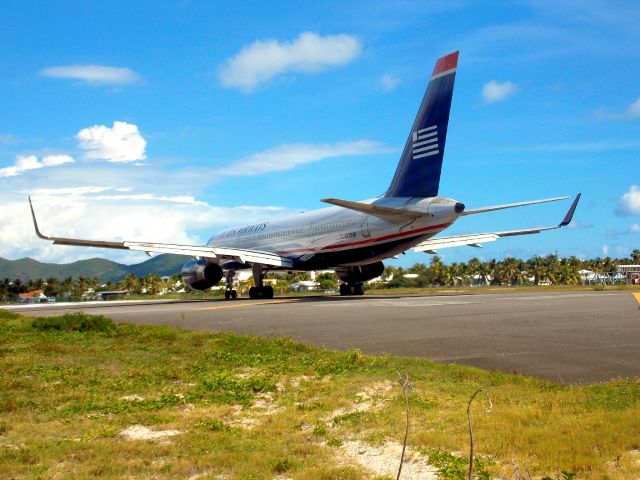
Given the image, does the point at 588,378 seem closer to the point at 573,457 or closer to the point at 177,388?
the point at 573,457

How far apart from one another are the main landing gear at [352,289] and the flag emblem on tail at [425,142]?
11.3m

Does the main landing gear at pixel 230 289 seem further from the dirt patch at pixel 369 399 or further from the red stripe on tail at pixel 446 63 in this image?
the dirt patch at pixel 369 399

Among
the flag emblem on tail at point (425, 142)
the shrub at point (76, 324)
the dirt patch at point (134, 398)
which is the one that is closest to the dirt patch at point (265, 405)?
the dirt patch at point (134, 398)

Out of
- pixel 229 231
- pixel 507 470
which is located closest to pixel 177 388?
pixel 507 470

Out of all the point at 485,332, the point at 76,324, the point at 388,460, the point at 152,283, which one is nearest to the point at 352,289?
the point at 76,324

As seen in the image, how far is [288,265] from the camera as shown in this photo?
3812 centimetres

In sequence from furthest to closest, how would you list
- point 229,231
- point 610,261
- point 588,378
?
point 610,261 → point 229,231 → point 588,378

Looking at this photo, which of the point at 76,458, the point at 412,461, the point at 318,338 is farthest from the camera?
the point at 318,338

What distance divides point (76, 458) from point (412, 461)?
10.4 feet

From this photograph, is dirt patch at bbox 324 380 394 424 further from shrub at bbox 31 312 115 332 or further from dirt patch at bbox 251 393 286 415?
shrub at bbox 31 312 115 332

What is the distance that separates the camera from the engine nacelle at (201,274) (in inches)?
1548

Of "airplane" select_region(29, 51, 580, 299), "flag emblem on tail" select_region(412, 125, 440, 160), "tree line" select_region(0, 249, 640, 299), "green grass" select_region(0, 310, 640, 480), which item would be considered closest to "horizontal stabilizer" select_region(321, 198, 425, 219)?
"airplane" select_region(29, 51, 580, 299)

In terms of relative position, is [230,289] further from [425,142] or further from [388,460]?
[388,460]

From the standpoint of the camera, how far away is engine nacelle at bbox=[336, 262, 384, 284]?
37.8m
